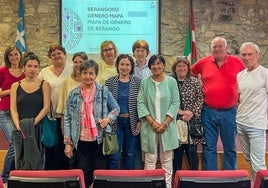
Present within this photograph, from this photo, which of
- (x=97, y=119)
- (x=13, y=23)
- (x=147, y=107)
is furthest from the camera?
(x=13, y=23)

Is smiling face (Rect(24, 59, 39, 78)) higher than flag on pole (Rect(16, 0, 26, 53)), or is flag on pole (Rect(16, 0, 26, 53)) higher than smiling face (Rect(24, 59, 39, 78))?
flag on pole (Rect(16, 0, 26, 53))

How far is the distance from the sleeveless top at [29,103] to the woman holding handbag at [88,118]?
0.86 ft

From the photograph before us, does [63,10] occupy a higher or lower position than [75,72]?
higher

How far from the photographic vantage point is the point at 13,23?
253 inches

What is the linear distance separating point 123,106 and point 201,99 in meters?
0.77

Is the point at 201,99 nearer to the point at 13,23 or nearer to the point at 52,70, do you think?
Result: the point at 52,70

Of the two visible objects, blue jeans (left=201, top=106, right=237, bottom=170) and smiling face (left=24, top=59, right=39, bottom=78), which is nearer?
smiling face (left=24, top=59, right=39, bottom=78)

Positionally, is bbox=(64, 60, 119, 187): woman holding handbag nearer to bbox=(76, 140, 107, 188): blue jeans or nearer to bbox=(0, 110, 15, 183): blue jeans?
bbox=(76, 140, 107, 188): blue jeans

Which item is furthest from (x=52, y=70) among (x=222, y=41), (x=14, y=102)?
(x=222, y=41)

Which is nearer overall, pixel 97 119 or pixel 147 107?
pixel 97 119

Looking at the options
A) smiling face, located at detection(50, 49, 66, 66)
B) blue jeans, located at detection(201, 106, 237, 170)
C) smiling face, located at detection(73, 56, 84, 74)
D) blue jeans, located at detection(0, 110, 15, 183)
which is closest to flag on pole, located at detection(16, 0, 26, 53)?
blue jeans, located at detection(0, 110, 15, 183)

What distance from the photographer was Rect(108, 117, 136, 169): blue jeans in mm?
3613

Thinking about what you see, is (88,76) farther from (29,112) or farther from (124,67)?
(29,112)

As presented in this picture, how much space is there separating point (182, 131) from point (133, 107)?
0.54 metres
